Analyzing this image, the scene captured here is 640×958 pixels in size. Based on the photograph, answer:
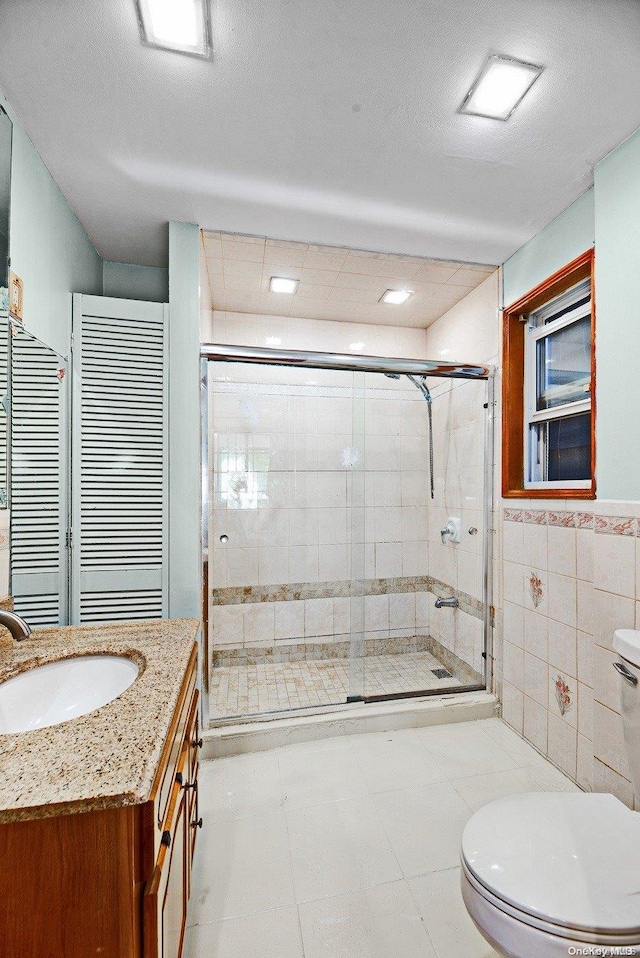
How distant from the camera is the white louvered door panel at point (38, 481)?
4.73 feet

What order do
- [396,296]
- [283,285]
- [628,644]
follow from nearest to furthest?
[628,644]
[283,285]
[396,296]

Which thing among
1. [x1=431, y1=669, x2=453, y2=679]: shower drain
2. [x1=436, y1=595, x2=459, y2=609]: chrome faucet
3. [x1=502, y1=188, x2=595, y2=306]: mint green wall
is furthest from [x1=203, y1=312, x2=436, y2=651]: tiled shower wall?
[x1=502, y1=188, x2=595, y2=306]: mint green wall

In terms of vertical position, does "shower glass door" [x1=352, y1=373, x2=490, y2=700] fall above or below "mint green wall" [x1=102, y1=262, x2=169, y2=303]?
below

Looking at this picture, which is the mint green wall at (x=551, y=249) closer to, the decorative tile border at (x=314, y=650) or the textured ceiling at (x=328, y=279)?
the textured ceiling at (x=328, y=279)

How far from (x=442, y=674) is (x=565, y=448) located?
4.81 ft

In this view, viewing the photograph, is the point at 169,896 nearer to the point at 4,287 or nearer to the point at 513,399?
the point at 4,287

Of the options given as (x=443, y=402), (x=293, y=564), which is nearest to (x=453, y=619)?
(x=293, y=564)

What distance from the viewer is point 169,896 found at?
0.89 m

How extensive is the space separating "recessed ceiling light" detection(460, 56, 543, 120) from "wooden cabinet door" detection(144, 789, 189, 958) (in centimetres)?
202

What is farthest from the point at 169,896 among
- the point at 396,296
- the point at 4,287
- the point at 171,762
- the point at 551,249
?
the point at 396,296

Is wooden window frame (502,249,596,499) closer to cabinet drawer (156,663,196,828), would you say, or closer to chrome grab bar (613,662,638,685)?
chrome grab bar (613,662,638,685)

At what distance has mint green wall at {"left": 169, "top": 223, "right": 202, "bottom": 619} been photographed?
6.61 ft

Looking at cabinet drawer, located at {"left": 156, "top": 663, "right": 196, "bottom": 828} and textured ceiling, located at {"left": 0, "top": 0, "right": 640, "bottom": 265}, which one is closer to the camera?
cabinet drawer, located at {"left": 156, "top": 663, "right": 196, "bottom": 828}

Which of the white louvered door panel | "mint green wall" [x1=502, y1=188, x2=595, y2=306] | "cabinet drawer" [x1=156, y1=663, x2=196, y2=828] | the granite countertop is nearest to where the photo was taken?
the granite countertop
